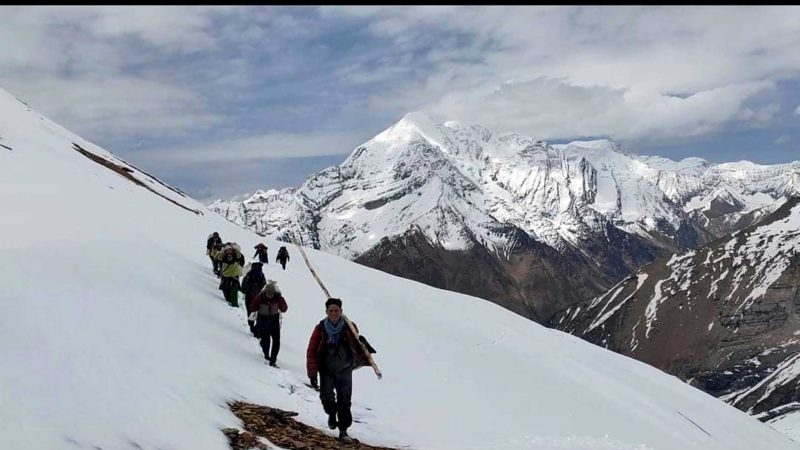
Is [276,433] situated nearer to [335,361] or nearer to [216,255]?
[335,361]

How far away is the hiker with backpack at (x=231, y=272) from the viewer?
77.7ft

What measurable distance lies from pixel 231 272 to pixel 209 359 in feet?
27.6

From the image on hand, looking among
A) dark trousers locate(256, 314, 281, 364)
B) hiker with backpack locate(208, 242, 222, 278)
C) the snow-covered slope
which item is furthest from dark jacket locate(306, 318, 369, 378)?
hiker with backpack locate(208, 242, 222, 278)

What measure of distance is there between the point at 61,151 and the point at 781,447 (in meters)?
57.6

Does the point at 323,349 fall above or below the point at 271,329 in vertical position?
below

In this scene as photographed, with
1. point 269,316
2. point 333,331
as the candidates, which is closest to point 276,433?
point 333,331

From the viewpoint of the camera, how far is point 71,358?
11.2 meters

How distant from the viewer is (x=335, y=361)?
13.4 m

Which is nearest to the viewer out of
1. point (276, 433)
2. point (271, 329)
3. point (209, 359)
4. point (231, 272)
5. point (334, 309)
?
point (276, 433)

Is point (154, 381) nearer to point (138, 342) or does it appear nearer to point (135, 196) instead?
point (138, 342)

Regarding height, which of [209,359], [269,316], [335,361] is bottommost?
[209,359]

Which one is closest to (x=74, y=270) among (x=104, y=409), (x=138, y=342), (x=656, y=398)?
(x=138, y=342)

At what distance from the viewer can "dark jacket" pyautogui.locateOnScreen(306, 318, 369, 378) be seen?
13.4 m

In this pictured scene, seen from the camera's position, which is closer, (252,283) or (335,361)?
(335,361)
